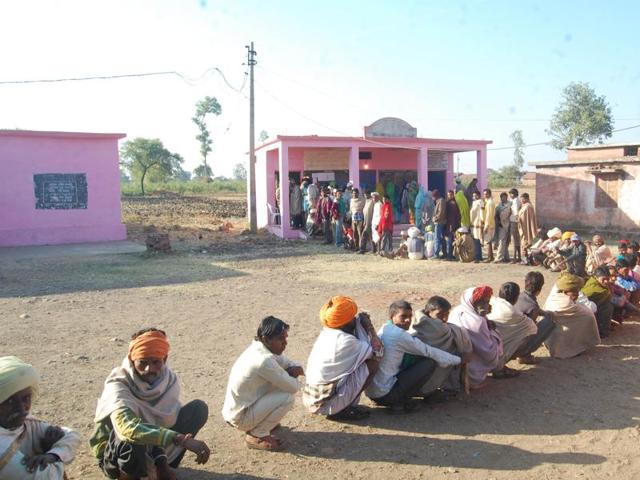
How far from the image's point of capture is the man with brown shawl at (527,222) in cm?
1296

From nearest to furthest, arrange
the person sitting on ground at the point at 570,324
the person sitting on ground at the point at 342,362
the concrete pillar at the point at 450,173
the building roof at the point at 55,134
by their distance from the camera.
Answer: the person sitting on ground at the point at 342,362 < the person sitting on ground at the point at 570,324 < the building roof at the point at 55,134 < the concrete pillar at the point at 450,173

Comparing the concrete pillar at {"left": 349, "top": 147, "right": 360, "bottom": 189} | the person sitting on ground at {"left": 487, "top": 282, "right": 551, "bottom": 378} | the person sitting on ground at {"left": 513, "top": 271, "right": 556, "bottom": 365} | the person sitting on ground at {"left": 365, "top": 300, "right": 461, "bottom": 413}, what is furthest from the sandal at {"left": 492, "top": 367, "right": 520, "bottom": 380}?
the concrete pillar at {"left": 349, "top": 147, "right": 360, "bottom": 189}

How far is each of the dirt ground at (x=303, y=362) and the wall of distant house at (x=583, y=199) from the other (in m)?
8.14

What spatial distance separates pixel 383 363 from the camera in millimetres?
4703

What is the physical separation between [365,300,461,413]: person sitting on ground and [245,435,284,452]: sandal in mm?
974

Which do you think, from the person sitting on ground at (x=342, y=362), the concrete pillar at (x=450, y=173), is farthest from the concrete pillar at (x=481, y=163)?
the person sitting on ground at (x=342, y=362)

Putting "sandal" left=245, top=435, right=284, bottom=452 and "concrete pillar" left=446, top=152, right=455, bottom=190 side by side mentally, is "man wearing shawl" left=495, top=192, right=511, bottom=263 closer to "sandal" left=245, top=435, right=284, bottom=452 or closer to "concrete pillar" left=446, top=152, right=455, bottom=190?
"concrete pillar" left=446, top=152, right=455, bottom=190

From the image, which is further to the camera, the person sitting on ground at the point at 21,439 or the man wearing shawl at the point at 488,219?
the man wearing shawl at the point at 488,219

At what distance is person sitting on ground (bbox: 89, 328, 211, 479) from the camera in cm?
320

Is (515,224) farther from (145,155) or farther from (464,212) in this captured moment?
(145,155)

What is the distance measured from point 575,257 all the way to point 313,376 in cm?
672

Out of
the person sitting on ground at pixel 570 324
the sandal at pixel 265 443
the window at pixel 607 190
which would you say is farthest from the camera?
the window at pixel 607 190

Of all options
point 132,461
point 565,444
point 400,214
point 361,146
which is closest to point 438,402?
point 565,444

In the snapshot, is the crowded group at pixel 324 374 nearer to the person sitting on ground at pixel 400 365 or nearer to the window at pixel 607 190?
the person sitting on ground at pixel 400 365
